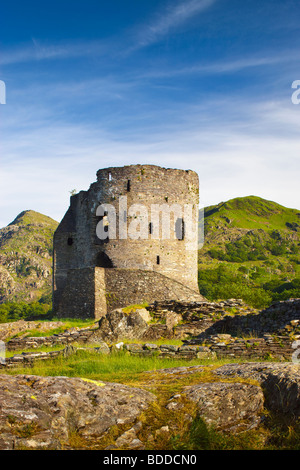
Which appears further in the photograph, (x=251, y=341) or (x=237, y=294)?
(x=237, y=294)

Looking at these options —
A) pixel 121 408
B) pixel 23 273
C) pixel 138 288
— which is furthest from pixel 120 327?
pixel 23 273

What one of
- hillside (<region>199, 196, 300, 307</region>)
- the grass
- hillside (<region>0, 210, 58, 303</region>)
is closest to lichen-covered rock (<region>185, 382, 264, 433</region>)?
the grass

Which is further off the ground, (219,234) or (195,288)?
(219,234)

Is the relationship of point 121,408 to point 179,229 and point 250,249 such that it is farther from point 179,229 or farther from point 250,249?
point 250,249

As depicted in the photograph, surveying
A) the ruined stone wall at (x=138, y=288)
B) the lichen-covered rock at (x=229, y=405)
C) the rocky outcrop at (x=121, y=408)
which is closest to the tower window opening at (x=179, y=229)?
the ruined stone wall at (x=138, y=288)

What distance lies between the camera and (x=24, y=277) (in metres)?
182

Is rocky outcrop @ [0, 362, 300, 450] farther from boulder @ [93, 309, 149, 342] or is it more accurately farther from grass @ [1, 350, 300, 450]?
boulder @ [93, 309, 149, 342]

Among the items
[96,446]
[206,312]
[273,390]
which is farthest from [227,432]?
[206,312]

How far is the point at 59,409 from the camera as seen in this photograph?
554 centimetres

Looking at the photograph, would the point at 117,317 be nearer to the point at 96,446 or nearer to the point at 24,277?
the point at 96,446

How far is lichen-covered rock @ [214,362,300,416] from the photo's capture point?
19.1 feet

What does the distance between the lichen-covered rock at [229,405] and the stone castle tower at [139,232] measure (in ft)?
65.0

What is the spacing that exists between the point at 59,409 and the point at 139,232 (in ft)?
75.8

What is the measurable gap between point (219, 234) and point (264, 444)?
17468 centimetres
